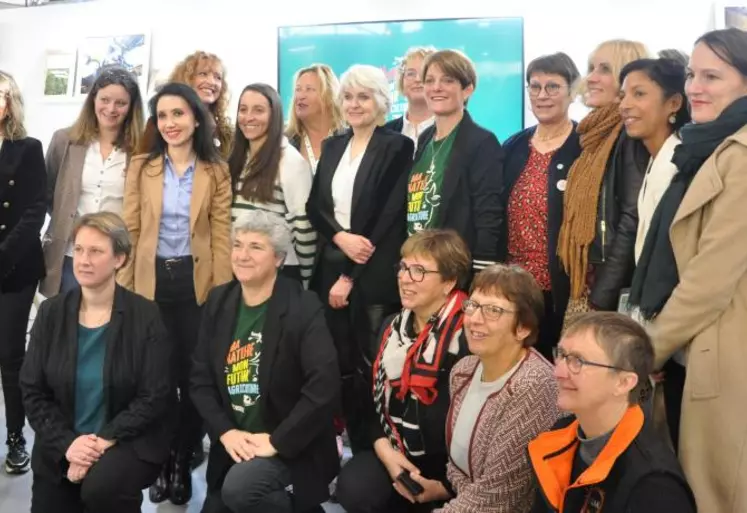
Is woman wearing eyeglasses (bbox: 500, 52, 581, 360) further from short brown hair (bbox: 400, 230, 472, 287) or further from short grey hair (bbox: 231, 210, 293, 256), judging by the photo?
short grey hair (bbox: 231, 210, 293, 256)

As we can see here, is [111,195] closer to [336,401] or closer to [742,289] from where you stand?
[336,401]

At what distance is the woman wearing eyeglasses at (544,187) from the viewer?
2.54m

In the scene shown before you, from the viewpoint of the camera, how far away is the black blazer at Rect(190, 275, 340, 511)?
2375 mm

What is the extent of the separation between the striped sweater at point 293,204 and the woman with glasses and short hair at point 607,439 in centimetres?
148

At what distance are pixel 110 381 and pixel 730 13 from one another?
13.2 ft

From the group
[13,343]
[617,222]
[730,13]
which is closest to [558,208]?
[617,222]

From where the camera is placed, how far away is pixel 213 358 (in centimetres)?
251

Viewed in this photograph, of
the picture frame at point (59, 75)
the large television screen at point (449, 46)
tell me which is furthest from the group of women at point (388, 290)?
the picture frame at point (59, 75)

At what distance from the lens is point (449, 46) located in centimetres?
481

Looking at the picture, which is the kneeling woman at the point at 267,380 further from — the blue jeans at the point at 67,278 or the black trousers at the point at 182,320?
the blue jeans at the point at 67,278

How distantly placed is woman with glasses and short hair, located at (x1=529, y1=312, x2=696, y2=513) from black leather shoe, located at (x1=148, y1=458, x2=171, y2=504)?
1.73 m

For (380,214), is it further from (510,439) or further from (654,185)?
(510,439)

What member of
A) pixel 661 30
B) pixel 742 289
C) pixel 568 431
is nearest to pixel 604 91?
pixel 742 289

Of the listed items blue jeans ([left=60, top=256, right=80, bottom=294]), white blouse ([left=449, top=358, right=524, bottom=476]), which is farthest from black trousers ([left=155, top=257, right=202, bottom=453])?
white blouse ([left=449, top=358, right=524, bottom=476])
